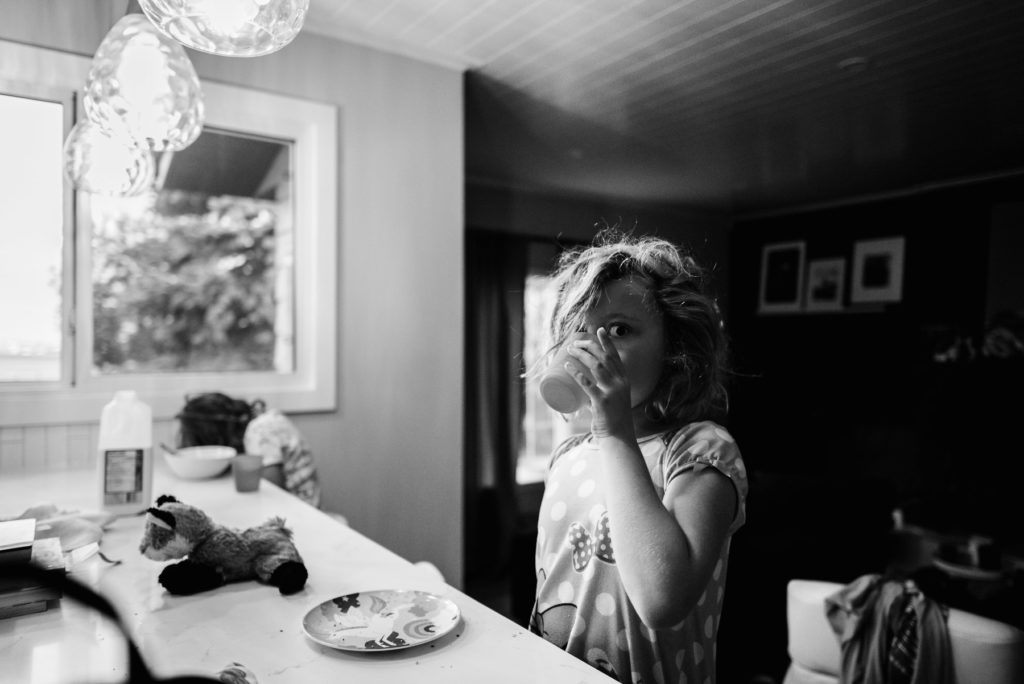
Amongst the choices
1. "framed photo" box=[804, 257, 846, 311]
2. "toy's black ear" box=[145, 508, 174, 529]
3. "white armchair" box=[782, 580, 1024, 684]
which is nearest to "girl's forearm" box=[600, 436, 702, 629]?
"toy's black ear" box=[145, 508, 174, 529]

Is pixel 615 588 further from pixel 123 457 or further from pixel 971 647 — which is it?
pixel 971 647

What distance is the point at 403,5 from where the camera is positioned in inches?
84.5

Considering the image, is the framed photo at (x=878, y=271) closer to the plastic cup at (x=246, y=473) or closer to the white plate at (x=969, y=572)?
the white plate at (x=969, y=572)

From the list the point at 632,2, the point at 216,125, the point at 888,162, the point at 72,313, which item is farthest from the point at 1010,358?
the point at 72,313

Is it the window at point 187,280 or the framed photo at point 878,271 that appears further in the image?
the window at point 187,280

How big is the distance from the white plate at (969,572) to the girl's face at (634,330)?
9.89 feet

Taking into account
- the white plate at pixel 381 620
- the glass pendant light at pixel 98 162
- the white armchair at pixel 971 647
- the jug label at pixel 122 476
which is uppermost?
the glass pendant light at pixel 98 162

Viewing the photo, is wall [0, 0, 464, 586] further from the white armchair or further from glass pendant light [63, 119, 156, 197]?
the white armchair

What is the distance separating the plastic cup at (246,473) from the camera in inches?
61.5

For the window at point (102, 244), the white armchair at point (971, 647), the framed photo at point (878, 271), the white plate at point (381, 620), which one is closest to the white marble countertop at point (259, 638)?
the white plate at point (381, 620)

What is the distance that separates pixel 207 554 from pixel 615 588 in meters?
0.58

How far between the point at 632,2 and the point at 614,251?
1.44 meters

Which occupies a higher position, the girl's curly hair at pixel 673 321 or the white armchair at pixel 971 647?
the girl's curly hair at pixel 673 321

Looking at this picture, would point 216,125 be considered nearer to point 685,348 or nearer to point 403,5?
point 403,5
